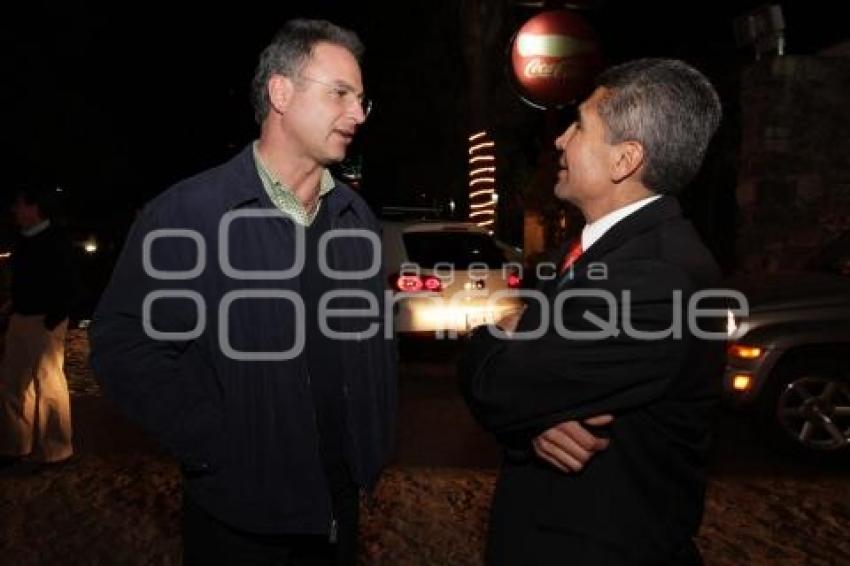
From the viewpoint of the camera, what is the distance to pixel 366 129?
97.8 feet

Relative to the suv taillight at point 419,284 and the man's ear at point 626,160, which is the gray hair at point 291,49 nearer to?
the man's ear at point 626,160

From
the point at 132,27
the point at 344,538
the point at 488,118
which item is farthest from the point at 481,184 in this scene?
the point at 132,27

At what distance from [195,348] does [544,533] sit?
1.08 metres

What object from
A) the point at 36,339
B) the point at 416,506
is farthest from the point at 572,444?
the point at 36,339

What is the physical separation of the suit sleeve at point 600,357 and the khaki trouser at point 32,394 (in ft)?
16.3

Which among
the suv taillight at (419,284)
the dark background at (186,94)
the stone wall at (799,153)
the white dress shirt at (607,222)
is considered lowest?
the white dress shirt at (607,222)

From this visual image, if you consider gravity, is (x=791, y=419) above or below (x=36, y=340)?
below

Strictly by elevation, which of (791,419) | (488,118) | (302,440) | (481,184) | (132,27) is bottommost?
(791,419)

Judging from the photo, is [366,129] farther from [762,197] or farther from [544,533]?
[544,533]

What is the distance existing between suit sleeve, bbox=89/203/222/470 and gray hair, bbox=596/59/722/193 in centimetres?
122

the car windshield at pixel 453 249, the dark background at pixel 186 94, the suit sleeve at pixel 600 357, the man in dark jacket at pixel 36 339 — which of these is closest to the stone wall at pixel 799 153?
the car windshield at pixel 453 249

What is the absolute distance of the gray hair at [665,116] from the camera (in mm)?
2072

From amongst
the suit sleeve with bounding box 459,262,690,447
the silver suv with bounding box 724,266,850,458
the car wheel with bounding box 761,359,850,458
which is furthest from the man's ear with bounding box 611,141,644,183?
the car wheel with bounding box 761,359,850,458

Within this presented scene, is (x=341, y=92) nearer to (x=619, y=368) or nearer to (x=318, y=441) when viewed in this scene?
(x=318, y=441)
